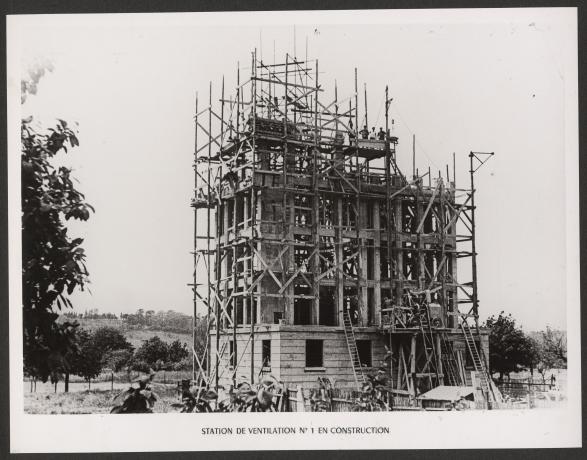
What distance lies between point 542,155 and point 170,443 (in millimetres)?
14150

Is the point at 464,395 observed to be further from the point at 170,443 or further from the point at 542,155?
the point at 170,443

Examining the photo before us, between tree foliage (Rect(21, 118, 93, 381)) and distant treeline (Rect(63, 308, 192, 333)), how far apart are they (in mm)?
10279

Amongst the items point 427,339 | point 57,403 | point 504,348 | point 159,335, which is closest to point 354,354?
point 427,339

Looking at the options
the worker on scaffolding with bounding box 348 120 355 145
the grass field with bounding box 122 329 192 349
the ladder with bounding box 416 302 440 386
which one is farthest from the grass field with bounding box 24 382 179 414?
the grass field with bounding box 122 329 192 349

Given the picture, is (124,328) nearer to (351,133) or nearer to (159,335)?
(159,335)

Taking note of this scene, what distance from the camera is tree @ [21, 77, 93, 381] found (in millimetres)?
13391

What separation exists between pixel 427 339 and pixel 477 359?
3118 mm

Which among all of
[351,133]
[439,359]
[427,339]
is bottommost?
[439,359]

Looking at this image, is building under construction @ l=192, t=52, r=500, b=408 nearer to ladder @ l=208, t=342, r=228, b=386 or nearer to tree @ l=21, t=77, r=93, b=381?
ladder @ l=208, t=342, r=228, b=386

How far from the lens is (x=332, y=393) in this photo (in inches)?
1227

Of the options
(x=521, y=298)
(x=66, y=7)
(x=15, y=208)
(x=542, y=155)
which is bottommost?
(x=521, y=298)

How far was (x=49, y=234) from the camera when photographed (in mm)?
13789

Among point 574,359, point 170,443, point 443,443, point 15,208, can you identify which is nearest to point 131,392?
point 170,443

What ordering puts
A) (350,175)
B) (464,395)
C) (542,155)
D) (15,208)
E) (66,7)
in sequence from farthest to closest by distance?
(350,175), (464,395), (542,155), (66,7), (15,208)
